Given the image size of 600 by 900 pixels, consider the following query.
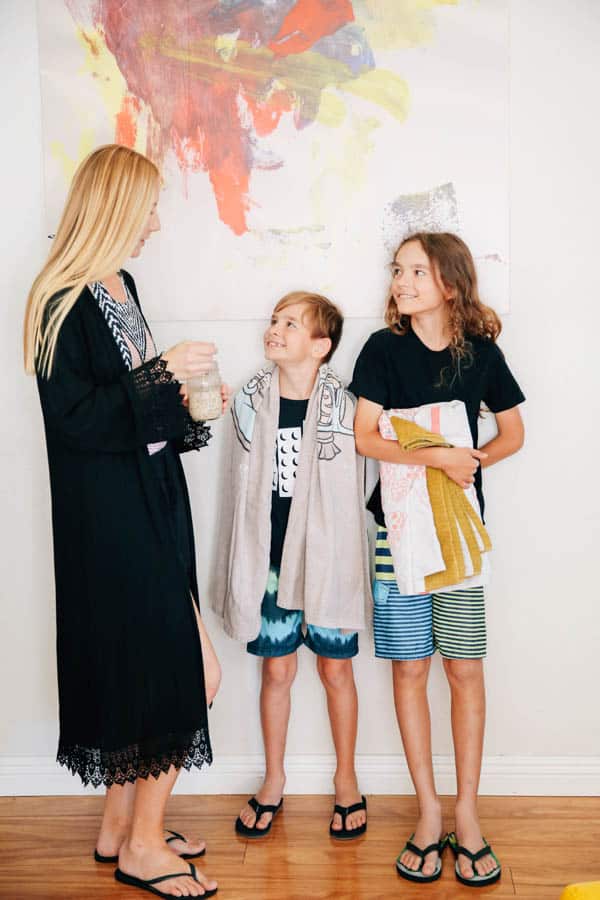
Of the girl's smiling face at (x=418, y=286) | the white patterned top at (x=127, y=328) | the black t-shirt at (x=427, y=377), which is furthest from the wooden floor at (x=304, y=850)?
the girl's smiling face at (x=418, y=286)

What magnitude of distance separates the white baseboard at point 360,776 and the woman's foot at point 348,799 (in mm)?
112

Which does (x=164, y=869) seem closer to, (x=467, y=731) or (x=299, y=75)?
(x=467, y=731)

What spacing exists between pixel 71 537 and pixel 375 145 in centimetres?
118

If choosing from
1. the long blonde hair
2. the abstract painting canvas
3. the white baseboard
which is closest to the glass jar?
the long blonde hair

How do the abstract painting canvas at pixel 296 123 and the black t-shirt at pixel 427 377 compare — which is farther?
the abstract painting canvas at pixel 296 123

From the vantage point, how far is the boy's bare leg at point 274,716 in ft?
7.08

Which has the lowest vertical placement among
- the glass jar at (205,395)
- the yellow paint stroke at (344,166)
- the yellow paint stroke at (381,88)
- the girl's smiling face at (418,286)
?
the glass jar at (205,395)

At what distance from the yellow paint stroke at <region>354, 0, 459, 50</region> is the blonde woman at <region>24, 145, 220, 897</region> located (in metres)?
0.72

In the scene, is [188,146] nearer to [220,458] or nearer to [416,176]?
[416,176]

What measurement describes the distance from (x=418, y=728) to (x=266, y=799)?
0.44 m

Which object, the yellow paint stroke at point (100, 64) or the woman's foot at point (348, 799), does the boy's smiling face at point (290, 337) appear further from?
the woman's foot at point (348, 799)

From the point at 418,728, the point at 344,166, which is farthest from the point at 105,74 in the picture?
the point at 418,728

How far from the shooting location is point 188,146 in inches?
84.1

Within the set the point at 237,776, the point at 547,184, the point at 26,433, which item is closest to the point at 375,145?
the point at 547,184
